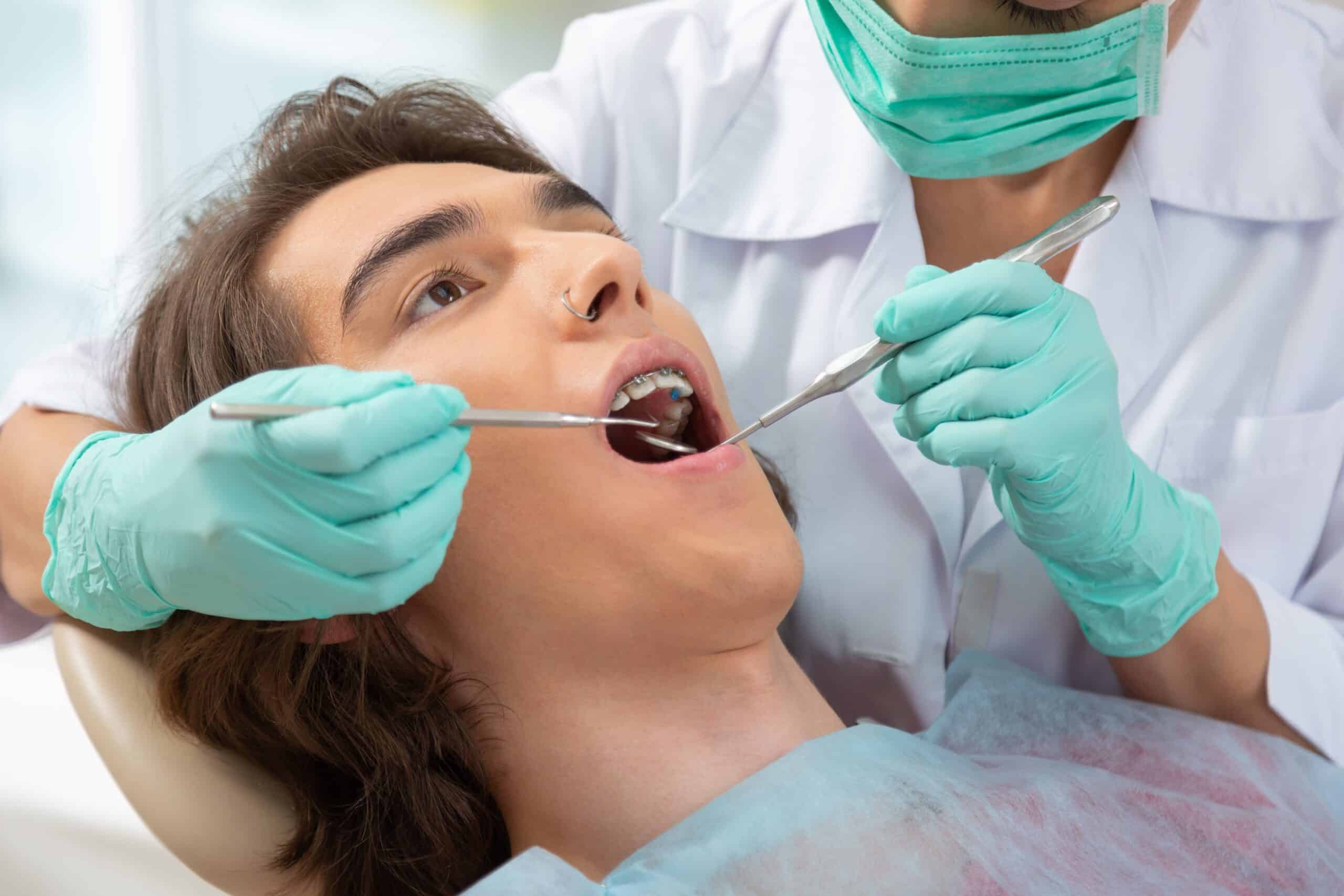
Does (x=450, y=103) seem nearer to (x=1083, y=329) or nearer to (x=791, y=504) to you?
(x=791, y=504)

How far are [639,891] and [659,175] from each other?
1.03 m

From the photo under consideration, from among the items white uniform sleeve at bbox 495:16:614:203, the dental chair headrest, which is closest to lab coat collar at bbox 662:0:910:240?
white uniform sleeve at bbox 495:16:614:203

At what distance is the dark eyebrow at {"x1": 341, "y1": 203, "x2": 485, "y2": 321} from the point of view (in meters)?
1.21

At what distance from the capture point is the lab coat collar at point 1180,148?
1.47m

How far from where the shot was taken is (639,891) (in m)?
1.09

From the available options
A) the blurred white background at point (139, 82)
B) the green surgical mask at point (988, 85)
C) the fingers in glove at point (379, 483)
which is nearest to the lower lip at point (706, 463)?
the fingers in glove at point (379, 483)

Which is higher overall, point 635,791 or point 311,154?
point 311,154

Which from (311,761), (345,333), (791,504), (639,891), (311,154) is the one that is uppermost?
(311,154)

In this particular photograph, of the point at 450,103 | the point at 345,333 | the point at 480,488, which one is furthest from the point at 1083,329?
the point at 450,103

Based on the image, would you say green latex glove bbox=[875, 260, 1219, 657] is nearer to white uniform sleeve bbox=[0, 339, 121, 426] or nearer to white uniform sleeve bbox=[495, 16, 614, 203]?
white uniform sleeve bbox=[495, 16, 614, 203]

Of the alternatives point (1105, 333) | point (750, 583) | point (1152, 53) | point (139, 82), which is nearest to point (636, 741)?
point (750, 583)

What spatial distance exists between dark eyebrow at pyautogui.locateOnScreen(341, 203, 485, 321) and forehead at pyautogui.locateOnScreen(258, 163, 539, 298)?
0.5 inches

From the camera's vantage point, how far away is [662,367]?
1.21m

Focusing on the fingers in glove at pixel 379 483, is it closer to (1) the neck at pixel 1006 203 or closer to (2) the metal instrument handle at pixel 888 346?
(2) the metal instrument handle at pixel 888 346
